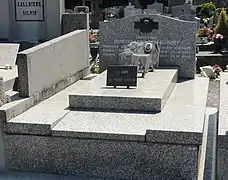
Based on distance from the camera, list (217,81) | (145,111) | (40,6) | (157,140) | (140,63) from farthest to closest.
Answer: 1. (217,81)
2. (40,6)
3. (140,63)
4. (145,111)
5. (157,140)

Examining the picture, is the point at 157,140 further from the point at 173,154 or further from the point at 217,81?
the point at 217,81

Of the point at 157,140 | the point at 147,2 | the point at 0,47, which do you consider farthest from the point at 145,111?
the point at 147,2

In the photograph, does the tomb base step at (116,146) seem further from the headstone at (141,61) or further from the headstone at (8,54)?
the headstone at (8,54)

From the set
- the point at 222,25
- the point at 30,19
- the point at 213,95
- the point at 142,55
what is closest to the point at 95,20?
the point at 222,25

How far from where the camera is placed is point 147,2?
3594 cm

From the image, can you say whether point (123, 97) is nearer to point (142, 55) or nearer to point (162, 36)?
point (142, 55)

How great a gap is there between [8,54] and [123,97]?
286 centimetres

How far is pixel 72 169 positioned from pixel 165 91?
1564 millimetres

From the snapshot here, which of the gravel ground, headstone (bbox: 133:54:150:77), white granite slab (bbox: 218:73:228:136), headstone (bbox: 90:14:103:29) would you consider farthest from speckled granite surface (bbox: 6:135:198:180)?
headstone (bbox: 90:14:103:29)

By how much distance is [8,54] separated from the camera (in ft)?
23.1

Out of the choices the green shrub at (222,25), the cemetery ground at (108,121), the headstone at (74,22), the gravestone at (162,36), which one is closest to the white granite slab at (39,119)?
the cemetery ground at (108,121)

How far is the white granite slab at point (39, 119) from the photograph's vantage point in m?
4.55

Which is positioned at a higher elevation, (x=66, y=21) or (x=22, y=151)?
(x=66, y=21)

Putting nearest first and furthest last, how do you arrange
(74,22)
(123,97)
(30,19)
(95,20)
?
(123,97), (74,22), (30,19), (95,20)
